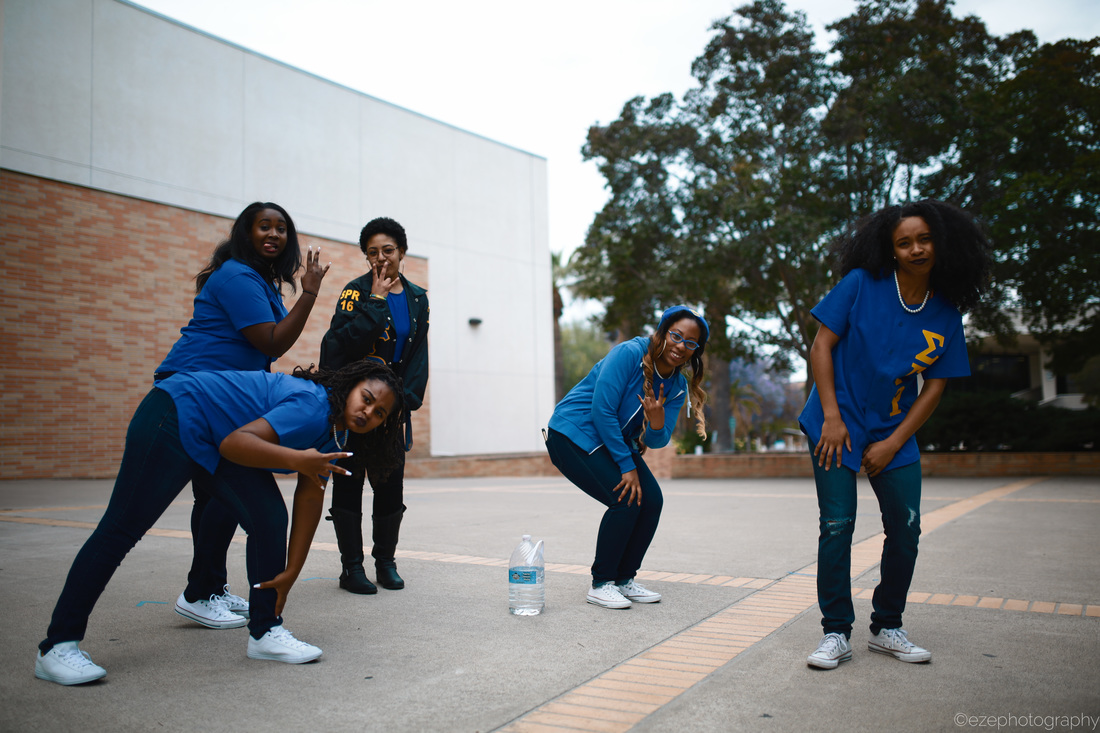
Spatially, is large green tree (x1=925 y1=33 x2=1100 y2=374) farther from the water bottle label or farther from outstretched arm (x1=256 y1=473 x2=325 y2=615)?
outstretched arm (x1=256 y1=473 x2=325 y2=615)

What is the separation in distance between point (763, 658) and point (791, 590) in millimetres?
1336

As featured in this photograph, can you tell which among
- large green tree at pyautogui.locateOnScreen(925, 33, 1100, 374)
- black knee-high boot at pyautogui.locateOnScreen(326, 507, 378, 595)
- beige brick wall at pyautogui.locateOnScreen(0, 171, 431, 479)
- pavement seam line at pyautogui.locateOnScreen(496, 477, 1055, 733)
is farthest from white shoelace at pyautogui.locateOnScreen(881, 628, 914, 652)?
beige brick wall at pyautogui.locateOnScreen(0, 171, 431, 479)

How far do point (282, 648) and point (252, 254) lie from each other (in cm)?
155

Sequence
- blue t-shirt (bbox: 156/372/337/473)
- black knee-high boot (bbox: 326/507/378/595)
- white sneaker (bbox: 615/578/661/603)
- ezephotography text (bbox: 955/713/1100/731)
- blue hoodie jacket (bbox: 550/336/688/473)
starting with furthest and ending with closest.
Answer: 1. black knee-high boot (bbox: 326/507/378/595)
2. white sneaker (bbox: 615/578/661/603)
3. blue hoodie jacket (bbox: 550/336/688/473)
4. blue t-shirt (bbox: 156/372/337/473)
5. ezephotography text (bbox: 955/713/1100/731)

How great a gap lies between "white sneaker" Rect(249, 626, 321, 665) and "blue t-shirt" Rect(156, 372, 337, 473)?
0.64 m

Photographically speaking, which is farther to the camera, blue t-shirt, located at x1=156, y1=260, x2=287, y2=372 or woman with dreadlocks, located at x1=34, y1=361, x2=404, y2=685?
blue t-shirt, located at x1=156, y1=260, x2=287, y2=372

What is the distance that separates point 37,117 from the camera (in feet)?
46.0

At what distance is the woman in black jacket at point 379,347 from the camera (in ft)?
12.7

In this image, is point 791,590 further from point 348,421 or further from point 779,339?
point 779,339

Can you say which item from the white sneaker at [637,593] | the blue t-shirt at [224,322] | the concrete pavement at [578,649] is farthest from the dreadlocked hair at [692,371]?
the blue t-shirt at [224,322]

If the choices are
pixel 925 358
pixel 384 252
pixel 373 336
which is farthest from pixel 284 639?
pixel 925 358

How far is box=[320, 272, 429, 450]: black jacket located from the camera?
12.6 ft

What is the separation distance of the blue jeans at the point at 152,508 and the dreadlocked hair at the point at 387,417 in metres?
0.38

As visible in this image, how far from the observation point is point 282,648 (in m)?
2.91
